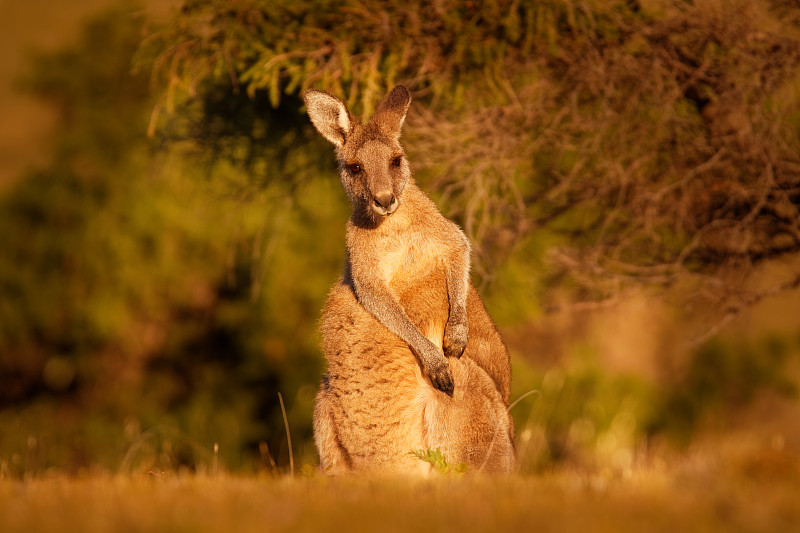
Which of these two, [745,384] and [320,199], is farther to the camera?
[745,384]

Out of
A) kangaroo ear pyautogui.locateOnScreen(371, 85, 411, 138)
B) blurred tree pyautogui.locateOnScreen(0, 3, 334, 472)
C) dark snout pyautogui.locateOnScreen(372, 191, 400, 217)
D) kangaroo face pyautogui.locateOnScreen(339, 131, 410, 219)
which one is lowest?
blurred tree pyautogui.locateOnScreen(0, 3, 334, 472)

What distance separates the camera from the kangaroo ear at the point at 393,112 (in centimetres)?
592

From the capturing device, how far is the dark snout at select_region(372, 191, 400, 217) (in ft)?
17.9

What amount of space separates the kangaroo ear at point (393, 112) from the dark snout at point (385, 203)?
60cm

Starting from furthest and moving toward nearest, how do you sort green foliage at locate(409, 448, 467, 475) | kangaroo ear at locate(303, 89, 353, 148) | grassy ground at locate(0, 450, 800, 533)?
kangaroo ear at locate(303, 89, 353, 148) → green foliage at locate(409, 448, 467, 475) → grassy ground at locate(0, 450, 800, 533)

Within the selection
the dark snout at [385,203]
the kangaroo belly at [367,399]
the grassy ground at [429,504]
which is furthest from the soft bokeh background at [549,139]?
the dark snout at [385,203]

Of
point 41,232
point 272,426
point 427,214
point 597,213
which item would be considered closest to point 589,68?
point 597,213

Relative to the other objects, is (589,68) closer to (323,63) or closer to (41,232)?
(323,63)

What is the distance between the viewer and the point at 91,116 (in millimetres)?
20938

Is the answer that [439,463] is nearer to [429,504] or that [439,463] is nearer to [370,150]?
[429,504]

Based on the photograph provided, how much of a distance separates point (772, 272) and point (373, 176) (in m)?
4.59

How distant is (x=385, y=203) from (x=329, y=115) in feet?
2.85

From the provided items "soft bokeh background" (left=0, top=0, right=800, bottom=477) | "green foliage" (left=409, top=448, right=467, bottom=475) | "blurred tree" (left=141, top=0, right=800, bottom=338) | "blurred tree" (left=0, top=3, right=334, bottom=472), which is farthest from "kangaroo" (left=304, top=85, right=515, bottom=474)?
"blurred tree" (left=0, top=3, right=334, bottom=472)

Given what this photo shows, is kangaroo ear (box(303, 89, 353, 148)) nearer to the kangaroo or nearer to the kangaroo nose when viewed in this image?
the kangaroo
